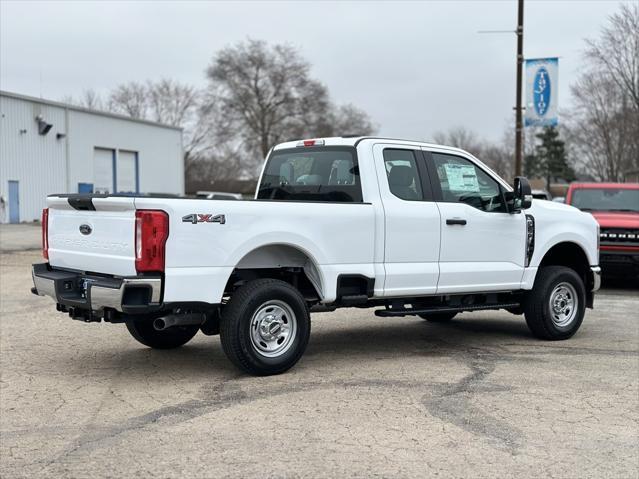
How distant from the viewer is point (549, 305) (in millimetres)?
8344

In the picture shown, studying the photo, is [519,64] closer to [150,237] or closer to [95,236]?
[95,236]

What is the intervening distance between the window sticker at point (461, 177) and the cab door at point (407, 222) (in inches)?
13.4

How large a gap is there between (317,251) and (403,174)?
135cm

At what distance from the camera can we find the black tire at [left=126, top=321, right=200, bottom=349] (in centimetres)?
750

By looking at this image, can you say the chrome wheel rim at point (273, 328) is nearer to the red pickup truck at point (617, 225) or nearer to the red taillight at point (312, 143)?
the red taillight at point (312, 143)

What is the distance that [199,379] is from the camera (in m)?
6.50

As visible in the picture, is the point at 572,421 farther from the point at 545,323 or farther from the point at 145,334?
the point at 145,334

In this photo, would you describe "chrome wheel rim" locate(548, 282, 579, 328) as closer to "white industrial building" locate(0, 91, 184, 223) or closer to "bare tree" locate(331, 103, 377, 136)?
"white industrial building" locate(0, 91, 184, 223)

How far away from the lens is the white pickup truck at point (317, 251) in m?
5.93

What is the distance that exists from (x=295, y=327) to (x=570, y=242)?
3.79 meters

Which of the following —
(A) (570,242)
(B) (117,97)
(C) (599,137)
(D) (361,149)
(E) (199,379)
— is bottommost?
(E) (199,379)

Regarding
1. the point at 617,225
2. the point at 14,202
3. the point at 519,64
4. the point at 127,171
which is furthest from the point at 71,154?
the point at 617,225

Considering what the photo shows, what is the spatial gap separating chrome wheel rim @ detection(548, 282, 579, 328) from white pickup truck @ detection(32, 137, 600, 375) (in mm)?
22

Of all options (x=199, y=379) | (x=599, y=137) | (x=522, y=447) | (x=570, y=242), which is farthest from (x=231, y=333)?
(x=599, y=137)
